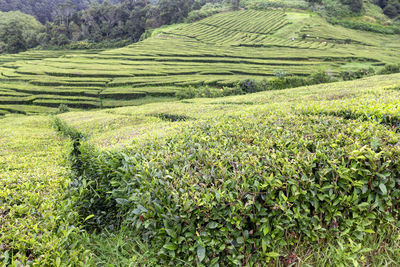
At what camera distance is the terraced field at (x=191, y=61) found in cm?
2980

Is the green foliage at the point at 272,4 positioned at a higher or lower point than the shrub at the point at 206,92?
higher

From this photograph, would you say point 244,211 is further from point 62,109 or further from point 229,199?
point 62,109

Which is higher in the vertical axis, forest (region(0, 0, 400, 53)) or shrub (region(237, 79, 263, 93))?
forest (region(0, 0, 400, 53))

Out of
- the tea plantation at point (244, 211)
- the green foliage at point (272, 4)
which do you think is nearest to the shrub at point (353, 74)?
the tea plantation at point (244, 211)

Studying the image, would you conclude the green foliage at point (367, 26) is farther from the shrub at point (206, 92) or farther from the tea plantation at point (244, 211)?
the tea plantation at point (244, 211)

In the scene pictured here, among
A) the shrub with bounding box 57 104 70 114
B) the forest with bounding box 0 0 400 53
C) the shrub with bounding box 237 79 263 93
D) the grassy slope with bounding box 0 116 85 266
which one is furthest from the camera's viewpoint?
the forest with bounding box 0 0 400 53

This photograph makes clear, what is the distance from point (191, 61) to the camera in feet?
137

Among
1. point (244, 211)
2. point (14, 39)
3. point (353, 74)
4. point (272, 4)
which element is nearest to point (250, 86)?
point (353, 74)

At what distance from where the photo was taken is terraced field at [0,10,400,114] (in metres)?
29.8

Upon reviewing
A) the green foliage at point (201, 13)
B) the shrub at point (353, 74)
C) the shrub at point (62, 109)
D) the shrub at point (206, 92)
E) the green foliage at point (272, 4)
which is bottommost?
the shrub at point (62, 109)

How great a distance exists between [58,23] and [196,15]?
143 feet

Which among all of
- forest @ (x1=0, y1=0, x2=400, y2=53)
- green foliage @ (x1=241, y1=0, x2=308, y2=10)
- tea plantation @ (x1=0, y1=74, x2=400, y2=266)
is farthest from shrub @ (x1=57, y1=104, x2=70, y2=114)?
green foliage @ (x1=241, y1=0, x2=308, y2=10)

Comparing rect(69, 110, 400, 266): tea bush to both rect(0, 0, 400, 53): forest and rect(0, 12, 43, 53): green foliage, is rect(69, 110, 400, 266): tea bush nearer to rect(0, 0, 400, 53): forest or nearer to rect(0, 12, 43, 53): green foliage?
rect(0, 0, 400, 53): forest

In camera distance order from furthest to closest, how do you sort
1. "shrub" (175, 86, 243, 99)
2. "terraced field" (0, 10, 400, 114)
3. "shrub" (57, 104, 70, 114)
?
"terraced field" (0, 10, 400, 114) < "shrub" (175, 86, 243, 99) < "shrub" (57, 104, 70, 114)
